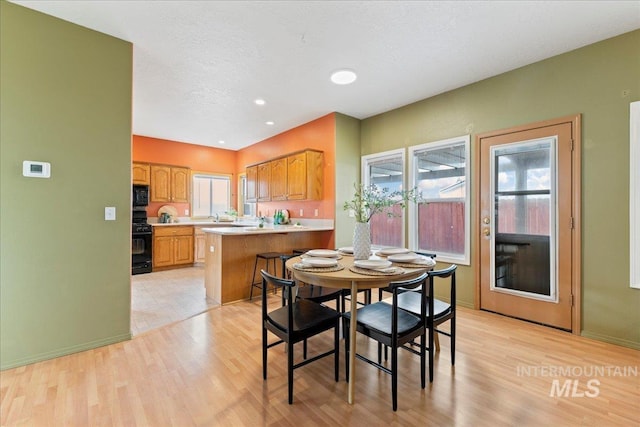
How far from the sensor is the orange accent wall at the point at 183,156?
6.06m

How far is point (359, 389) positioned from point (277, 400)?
575 millimetres

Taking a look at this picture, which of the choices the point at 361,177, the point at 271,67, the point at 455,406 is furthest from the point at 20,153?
the point at 361,177

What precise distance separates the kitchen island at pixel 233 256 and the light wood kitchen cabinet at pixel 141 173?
112 inches

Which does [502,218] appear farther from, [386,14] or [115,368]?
[115,368]

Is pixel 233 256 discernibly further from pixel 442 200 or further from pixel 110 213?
pixel 442 200

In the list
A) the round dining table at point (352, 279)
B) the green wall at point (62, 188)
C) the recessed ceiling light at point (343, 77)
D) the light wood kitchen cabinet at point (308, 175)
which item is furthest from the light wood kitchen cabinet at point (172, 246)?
the round dining table at point (352, 279)

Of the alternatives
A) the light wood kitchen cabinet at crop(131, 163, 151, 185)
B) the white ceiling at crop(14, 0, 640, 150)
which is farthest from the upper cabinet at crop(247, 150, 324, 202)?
the light wood kitchen cabinet at crop(131, 163, 151, 185)

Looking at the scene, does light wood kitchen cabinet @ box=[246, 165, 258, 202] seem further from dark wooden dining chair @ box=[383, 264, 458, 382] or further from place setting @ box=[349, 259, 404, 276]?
place setting @ box=[349, 259, 404, 276]

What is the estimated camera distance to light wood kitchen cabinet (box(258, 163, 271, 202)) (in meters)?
5.71

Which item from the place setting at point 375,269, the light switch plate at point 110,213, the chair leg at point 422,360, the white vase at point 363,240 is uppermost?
the light switch plate at point 110,213

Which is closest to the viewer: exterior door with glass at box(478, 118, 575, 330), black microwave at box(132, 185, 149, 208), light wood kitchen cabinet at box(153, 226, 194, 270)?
exterior door with glass at box(478, 118, 575, 330)

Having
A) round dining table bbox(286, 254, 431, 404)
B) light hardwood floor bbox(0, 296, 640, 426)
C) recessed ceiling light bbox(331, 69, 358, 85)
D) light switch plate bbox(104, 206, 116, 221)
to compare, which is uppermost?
recessed ceiling light bbox(331, 69, 358, 85)

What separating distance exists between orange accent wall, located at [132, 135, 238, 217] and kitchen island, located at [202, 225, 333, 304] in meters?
3.23

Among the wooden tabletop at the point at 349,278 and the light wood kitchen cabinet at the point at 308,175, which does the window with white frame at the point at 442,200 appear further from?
the wooden tabletop at the point at 349,278
